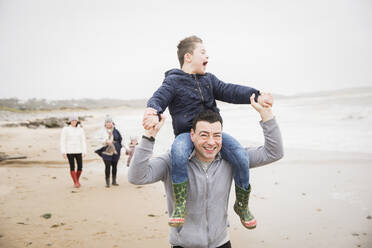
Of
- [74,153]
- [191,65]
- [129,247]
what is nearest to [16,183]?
[74,153]

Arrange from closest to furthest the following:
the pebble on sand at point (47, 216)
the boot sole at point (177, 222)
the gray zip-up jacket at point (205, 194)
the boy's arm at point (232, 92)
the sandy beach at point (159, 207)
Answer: the boot sole at point (177, 222), the gray zip-up jacket at point (205, 194), the boy's arm at point (232, 92), the sandy beach at point (159, 207), the pebble on sand at point (47, 216)

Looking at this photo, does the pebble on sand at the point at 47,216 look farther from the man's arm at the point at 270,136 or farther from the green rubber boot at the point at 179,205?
→ the man's arm at the point at 270,136

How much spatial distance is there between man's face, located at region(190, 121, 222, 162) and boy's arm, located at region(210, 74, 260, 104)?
1.78 feet

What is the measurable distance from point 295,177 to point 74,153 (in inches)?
256

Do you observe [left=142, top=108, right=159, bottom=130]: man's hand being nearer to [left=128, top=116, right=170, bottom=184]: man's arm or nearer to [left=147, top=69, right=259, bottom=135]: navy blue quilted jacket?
[left=128, top=116, right=170, bottom=184]: man's arm

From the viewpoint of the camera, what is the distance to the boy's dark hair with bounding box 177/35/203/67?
2.62 metres

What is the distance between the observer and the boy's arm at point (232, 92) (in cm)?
256

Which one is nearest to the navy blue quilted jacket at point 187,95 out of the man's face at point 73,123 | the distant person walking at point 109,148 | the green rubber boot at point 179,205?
the green rubber boot at point 179,205

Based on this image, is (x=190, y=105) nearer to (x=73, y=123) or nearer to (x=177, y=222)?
(x=177, y=222)

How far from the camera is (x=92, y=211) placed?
19.3 feet

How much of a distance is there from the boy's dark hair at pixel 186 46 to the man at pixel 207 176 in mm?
752

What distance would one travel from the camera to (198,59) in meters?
2.58

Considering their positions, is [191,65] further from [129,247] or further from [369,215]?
[369,215]

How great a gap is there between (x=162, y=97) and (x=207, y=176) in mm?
789
